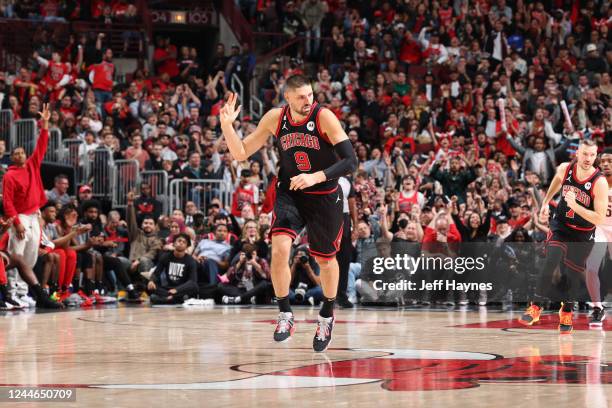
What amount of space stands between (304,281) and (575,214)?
17.5 feet

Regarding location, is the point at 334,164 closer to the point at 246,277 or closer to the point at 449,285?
the point at 449,285

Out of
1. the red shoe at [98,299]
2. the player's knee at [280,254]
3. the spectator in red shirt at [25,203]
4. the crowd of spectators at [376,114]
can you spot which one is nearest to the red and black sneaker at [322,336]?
the player's knee at [280,254]

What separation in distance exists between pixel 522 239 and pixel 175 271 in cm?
479

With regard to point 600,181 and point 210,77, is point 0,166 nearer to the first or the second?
point 210,77

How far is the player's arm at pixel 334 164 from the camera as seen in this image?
7652 mm

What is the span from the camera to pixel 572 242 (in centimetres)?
1052

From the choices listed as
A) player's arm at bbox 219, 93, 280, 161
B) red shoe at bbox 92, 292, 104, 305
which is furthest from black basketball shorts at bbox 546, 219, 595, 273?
red shoe at bbox 92, 292, 104, 305

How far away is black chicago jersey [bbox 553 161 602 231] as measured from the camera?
401 inches

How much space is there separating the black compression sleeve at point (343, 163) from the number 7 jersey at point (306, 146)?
150 millimetres

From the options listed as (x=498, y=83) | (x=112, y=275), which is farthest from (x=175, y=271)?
(x=498, y=83)

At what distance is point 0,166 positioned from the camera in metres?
16.0

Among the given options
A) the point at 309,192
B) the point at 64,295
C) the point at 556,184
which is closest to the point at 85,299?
the point at 64,295

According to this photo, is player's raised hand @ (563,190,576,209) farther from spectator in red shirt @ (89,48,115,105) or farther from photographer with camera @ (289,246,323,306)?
spectator in red shirt @ (89,48,115,105)

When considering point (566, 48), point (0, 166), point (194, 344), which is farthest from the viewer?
point (566, 48)
